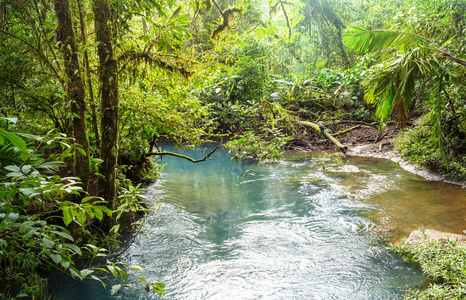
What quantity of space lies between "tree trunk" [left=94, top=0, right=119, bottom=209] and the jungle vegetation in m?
0.01

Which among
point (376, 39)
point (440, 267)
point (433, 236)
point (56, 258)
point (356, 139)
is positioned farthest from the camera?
point (356, 139)

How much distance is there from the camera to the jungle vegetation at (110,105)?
1955 millimetres

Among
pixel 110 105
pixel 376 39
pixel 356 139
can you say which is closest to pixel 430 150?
pixel 376 39

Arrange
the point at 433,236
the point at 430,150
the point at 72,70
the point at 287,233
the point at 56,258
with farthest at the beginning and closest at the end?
the point at 430,150 → the point at 287,233 → the point at 433,236 → the point at 72,70 → the point at 56,258

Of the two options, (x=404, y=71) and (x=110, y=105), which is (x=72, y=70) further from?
(x=404, y=71)

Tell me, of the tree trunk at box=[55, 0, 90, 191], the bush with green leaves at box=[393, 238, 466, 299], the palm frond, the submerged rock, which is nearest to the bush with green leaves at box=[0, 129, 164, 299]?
the tree trunk at box=[55, 0, 90, 191]

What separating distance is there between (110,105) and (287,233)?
3482 millimetres

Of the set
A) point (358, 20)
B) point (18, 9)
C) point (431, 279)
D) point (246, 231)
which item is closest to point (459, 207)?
point (431, 279)

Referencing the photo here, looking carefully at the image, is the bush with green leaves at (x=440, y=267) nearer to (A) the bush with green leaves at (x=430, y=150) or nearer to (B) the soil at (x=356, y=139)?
(A) the bush with green leaves at (x=430, y=150)

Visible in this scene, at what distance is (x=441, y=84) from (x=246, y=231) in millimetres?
4187

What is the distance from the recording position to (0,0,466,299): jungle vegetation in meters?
1.96

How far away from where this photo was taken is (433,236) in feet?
14.0

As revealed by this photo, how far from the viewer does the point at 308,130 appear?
12867 millimetres

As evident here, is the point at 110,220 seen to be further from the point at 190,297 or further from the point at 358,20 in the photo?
the point at 358,20
